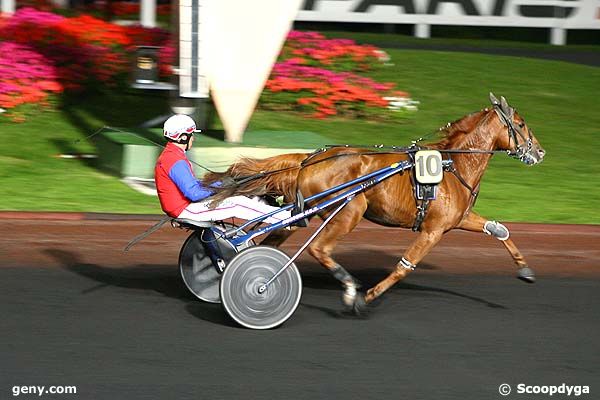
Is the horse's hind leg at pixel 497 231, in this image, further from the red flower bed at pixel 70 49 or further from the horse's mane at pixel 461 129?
the red flower bed at pixel 70 49

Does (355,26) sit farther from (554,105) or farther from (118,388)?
(118,388)

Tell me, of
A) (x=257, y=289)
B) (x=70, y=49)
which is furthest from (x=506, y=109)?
(x=70, y=49)

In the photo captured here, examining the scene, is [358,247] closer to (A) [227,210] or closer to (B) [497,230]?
(B) [497,230]

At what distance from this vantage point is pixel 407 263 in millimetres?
7910

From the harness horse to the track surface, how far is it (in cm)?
24

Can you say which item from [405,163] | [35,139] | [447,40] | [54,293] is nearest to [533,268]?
[405,163]

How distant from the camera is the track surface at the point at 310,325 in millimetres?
6469

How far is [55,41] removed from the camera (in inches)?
638

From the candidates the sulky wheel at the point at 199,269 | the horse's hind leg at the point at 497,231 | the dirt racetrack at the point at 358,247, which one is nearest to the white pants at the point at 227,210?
the sulky wheel at the point at 199,269

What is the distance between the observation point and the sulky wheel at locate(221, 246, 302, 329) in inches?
290

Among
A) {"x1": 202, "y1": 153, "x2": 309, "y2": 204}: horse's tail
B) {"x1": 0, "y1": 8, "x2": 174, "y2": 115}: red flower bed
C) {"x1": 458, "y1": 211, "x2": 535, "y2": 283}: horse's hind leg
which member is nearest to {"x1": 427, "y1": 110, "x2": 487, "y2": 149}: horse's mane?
{"x1": 458, "y1": 211, "x2": 535, "y2": 283}: horse's hind leg

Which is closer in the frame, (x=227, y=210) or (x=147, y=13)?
(x=227, y=210)

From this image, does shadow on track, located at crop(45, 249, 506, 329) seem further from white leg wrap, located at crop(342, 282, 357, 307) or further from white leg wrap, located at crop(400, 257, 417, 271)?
white leg wrap, located at crop(400, 257, 417, 271)

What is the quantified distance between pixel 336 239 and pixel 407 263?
0.53 metres
